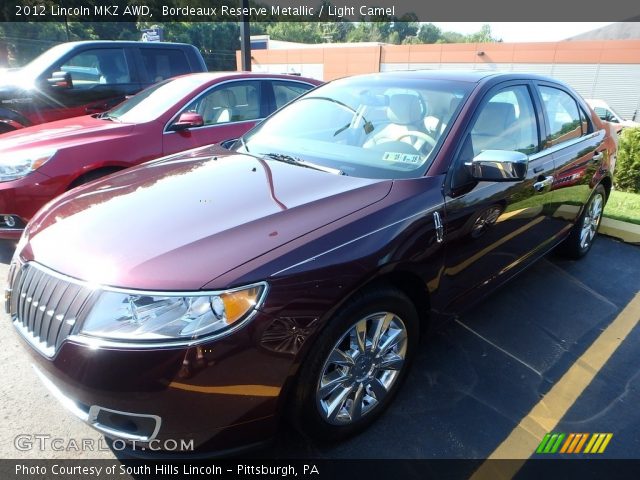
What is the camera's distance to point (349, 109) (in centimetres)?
307

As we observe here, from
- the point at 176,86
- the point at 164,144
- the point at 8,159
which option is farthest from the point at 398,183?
the point at 176,86

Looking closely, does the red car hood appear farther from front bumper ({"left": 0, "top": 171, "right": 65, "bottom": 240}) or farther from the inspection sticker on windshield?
the inspection sticker on windshield

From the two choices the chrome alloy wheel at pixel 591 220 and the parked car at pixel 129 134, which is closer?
the parked car at pixel 129 134

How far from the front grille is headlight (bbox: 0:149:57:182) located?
85.0 inches

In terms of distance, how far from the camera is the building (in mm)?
28969

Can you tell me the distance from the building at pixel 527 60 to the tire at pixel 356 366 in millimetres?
25232

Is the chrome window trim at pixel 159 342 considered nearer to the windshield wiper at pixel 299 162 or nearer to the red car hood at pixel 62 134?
the windshield wiper at pixel 299 162

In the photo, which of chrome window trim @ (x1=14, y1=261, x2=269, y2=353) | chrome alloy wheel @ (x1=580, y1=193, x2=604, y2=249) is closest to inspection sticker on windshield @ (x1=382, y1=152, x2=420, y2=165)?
chrome window trim @ (x1=14, y1=261, x2=269, y2=353)

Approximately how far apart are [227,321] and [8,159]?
3.24 metres

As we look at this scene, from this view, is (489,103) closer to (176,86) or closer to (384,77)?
(384,77)

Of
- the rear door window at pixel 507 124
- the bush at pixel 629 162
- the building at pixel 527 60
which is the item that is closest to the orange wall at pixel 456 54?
the building at pixel 527 60

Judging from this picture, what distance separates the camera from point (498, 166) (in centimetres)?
233

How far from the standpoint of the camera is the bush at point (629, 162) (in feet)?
24.4

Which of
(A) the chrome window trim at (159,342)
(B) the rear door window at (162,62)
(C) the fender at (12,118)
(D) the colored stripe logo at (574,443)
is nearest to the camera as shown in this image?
(A) the chrome window trim at (159,342)
